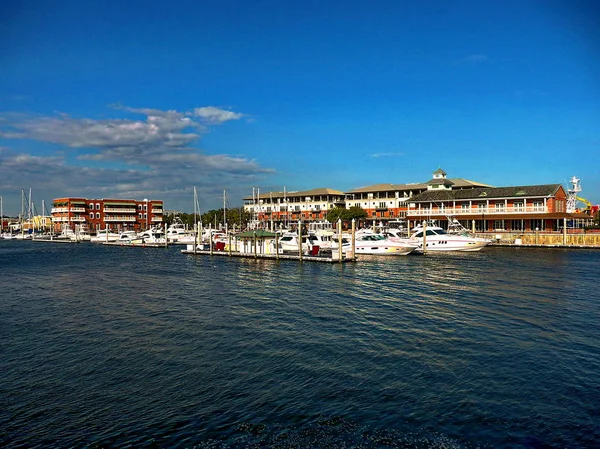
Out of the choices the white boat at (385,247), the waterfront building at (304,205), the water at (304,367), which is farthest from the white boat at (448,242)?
the waterfront building at (304,205)

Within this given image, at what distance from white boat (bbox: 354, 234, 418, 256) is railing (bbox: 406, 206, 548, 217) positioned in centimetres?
2949

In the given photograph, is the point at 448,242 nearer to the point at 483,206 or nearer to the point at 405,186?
the point at 483,206

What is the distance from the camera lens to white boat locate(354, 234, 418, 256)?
61.4 metres

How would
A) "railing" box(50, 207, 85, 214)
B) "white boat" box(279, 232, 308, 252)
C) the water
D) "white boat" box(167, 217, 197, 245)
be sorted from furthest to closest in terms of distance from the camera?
"railing" box(50, 207, 85, 214) < "white boat" box(167, 217, 197, 245) < "white boat" box(279, 232, 308, 252) < the water

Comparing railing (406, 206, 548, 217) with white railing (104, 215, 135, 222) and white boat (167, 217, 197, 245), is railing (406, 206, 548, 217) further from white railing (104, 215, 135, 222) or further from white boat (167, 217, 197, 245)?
white railing (104, 215, 135, 222)

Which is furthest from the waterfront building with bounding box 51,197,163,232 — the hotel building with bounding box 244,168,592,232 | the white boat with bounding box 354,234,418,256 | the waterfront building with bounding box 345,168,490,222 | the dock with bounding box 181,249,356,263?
the white boat with bounding box 354,234,418,256

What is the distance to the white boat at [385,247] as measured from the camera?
61406 mm

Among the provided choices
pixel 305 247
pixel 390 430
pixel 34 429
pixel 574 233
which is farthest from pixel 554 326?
pixel 574 233

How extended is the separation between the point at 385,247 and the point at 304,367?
46030 millimetres

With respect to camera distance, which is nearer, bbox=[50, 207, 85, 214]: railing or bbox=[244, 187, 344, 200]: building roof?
bbox=[244, 187, 344, 200]: building roof

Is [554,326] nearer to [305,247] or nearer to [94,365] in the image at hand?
[94,365]

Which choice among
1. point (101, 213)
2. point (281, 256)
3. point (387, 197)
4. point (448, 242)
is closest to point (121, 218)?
point (101, 213)

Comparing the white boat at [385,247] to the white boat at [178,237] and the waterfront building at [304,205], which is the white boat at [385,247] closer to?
the white boat at [178,237]

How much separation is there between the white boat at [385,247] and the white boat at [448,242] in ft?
10.5
